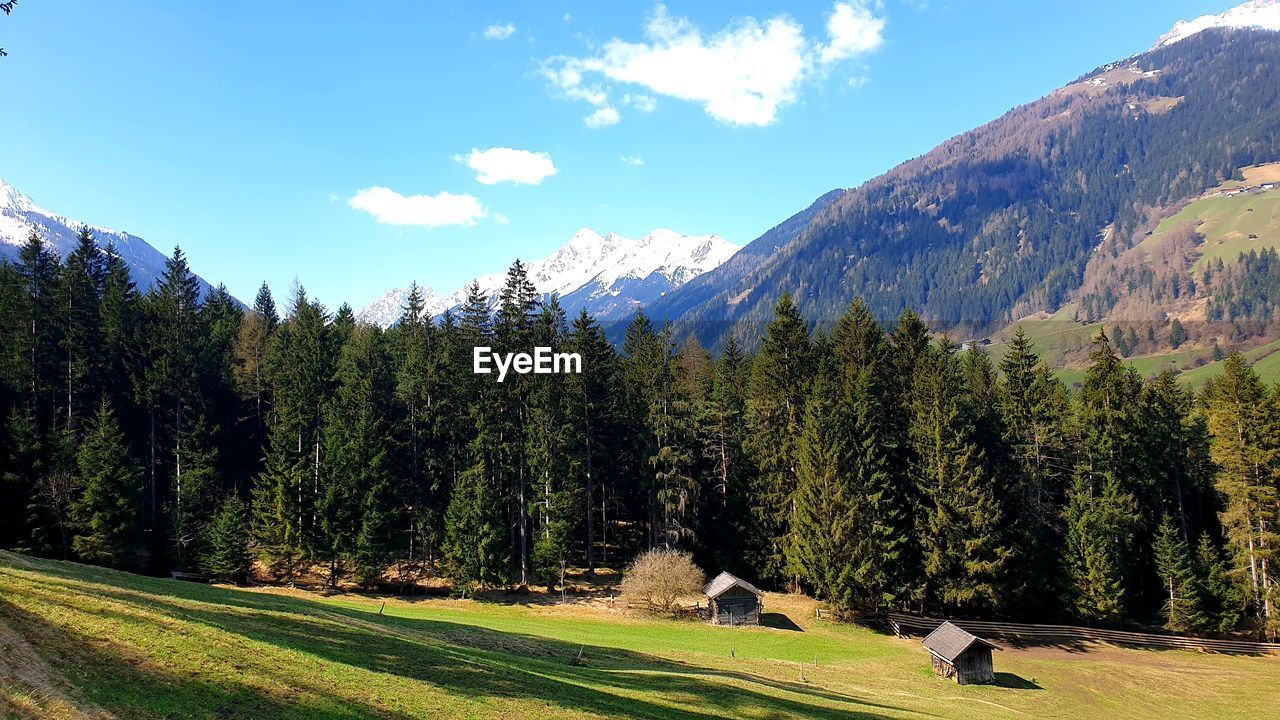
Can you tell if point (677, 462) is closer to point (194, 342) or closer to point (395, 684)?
point (395, 684)

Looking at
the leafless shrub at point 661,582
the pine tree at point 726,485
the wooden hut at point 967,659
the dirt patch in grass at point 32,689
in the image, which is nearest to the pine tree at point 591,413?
the leafless shrub at point 661,582

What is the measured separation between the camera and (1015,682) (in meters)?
38.2

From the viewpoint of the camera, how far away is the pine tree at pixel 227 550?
159ft

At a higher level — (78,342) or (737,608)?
(78,342)

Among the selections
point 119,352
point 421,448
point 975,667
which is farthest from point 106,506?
point 975,667

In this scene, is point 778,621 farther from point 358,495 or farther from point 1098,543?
point 358,495

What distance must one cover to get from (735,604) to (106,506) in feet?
145

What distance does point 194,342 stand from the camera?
6425cm

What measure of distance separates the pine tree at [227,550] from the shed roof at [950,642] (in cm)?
4865

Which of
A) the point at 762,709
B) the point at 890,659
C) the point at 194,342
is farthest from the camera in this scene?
the point at 194,342

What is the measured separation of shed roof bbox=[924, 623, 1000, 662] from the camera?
37.4 m

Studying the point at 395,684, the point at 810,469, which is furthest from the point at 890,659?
the point at 395,684

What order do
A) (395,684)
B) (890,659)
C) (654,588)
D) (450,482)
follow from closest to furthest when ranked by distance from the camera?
(395,684) < (890,659) < (654,588) < (450,482)

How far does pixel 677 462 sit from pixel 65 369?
168 feet
